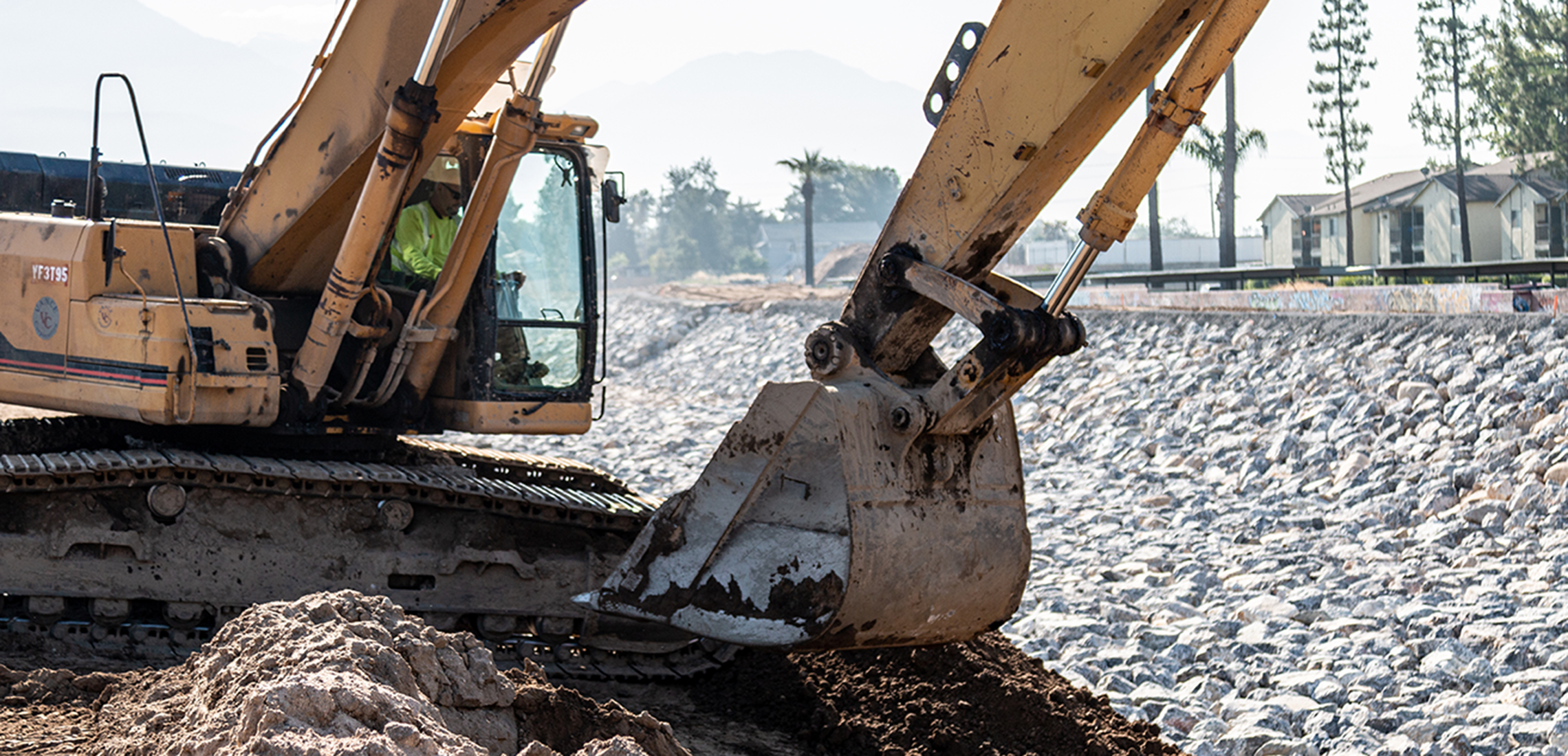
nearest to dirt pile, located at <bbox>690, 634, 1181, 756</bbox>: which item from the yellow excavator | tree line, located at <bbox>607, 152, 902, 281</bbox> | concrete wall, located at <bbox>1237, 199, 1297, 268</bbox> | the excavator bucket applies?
the yellow excavator

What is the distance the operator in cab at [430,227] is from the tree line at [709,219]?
261 feet

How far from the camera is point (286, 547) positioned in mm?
6418

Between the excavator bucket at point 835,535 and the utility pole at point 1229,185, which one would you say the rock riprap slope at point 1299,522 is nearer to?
the excavator bucket at point 835,535

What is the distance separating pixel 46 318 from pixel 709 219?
333ft

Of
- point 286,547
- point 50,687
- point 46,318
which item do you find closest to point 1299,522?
point 286,547

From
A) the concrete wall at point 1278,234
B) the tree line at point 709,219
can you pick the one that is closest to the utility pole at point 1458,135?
the concrete wall at point 1278,234

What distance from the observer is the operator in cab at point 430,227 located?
678 centimetres

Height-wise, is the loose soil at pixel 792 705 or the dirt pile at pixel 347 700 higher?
the dirt pile at pixel 347 700

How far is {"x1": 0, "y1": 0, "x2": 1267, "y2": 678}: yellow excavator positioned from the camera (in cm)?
475

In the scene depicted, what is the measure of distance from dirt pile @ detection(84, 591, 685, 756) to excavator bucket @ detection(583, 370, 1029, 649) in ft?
1.73

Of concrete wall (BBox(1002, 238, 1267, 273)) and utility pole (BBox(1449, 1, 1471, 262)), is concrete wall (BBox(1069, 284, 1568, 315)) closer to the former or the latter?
utility pole (BBox(1449, 1, 1471, 262))

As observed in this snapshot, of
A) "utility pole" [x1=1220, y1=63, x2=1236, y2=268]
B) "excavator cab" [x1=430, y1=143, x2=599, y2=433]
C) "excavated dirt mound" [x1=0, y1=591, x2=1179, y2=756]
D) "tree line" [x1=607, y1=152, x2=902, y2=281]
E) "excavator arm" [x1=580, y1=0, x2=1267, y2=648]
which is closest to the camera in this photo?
"excavated dirt mound" [x1=0, y1=591, x2=1179, y2=756]

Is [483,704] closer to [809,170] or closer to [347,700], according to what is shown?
[347,700]

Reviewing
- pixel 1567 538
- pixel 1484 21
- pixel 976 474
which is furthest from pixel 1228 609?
pixel 1484 21
